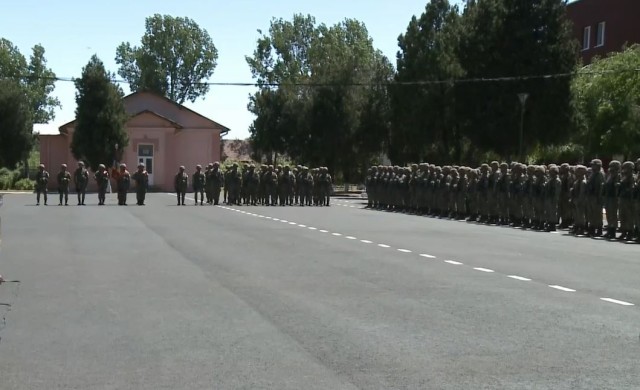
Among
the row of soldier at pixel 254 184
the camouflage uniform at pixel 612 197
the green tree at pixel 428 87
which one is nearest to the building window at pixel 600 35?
the green tree at pixel 428 87

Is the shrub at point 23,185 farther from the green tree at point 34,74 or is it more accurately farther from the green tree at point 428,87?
the green tree at point 34,74

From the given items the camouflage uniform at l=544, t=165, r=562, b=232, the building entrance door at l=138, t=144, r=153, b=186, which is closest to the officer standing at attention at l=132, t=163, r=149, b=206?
the camouflage uniform at l=544, t=165, r=562, b=232

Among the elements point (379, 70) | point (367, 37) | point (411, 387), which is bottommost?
point (411, 387)

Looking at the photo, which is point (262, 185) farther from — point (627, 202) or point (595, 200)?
point (627, 202)

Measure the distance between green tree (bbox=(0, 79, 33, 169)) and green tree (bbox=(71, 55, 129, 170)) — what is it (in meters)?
11.9

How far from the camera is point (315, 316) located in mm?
10680

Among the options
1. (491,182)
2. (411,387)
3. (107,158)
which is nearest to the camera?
(411,387)

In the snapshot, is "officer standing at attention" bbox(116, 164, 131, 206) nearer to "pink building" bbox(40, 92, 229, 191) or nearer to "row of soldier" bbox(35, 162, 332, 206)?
"row of soldier" bbox(35, 162, 332, 206)

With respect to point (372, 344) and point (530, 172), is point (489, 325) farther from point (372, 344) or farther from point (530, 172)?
point (530, 172)

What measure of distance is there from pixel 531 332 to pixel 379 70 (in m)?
60.2

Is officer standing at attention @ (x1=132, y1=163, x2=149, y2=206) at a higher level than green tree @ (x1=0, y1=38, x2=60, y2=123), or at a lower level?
lower

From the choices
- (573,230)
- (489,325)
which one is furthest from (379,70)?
(489,325)

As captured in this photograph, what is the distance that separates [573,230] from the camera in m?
27.7

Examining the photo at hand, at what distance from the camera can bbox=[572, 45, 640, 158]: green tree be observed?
152 feet
